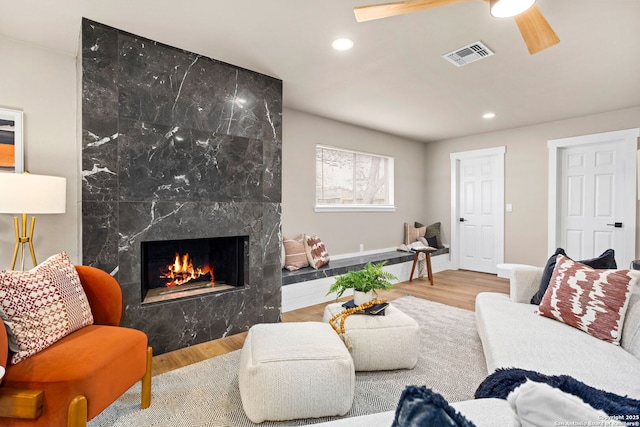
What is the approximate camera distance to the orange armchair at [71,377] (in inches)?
50.8

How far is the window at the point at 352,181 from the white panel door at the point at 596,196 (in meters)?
2.49

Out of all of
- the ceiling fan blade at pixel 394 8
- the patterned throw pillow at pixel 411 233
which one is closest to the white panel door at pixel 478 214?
the patterned throw pillow at pixel 411 233

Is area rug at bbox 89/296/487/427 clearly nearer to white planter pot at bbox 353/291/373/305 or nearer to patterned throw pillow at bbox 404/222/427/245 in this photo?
white planter pot at bbox 353/291/373/305

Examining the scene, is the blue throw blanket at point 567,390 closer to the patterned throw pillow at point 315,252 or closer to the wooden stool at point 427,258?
the patterned throw pillow at point 315,252

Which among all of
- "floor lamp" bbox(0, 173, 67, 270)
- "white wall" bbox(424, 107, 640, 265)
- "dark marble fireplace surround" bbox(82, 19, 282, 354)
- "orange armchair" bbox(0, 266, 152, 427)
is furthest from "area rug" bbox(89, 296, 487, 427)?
"white wall" bbox(424, 107, 640, 265)

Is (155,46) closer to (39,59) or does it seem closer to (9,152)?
(39,59)

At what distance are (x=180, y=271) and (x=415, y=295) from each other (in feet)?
9.23

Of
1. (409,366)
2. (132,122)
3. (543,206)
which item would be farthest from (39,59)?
(543,206)

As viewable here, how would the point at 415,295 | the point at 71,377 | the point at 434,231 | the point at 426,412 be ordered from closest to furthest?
the point at 426,412
the point at 71,377
the point at 415,295
the point at 434,231

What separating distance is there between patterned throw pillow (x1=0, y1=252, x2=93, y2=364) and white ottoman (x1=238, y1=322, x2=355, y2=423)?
0.90 m

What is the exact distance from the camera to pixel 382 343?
215 centimetres

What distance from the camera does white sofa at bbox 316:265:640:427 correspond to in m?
1.01

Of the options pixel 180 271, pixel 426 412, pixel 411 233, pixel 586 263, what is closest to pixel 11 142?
pixel 180 271

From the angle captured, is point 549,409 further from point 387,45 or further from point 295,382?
point 387,45
